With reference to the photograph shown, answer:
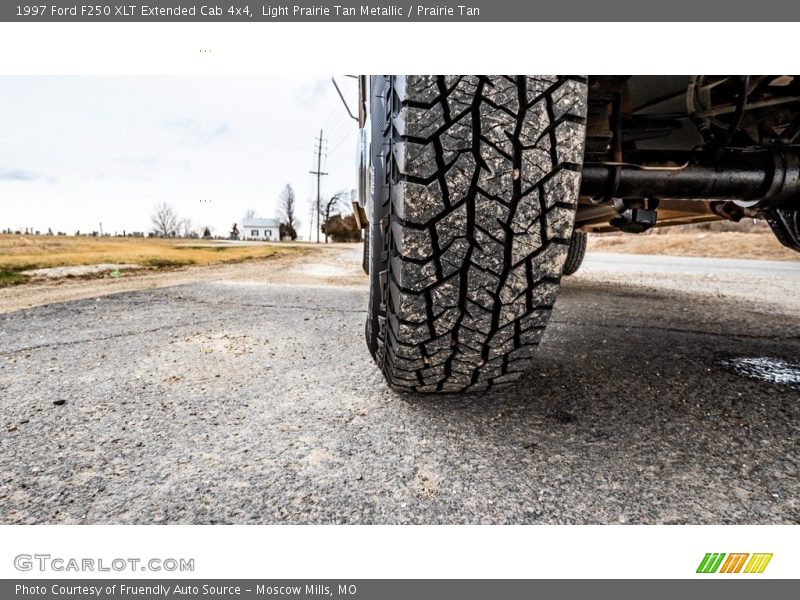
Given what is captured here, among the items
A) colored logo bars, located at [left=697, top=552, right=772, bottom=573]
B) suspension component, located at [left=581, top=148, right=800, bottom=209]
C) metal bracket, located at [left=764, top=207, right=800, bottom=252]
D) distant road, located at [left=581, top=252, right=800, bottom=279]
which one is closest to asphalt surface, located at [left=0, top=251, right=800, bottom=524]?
colored logo bars, located at [left=697, top=552, right=772, bottom=573]

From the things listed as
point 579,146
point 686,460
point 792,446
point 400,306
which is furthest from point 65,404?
point 792,446

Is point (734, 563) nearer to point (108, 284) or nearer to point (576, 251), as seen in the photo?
point (576, 251)

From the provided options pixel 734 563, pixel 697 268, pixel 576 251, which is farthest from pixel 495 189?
pixel 697 268

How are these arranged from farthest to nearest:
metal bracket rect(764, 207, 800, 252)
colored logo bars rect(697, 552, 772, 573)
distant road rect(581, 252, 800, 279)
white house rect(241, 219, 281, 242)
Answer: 1. white house rect(241, 219, 281, 242)
2. distant road rect(581, 252, 800, 279)
3. metal bracket rect(764, 207, 800, 252)
4. colored logo bars rect(697, 552, 772, 573)

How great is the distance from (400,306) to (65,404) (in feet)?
3.14

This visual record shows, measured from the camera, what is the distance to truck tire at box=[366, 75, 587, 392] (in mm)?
784

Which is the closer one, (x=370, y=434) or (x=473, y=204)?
(x=473, y=204)

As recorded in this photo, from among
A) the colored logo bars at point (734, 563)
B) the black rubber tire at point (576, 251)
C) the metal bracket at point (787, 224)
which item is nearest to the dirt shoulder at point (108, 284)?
the black rubber tire at point (576, 251)

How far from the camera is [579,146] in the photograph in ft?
2.69

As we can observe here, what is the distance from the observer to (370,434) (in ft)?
3.24

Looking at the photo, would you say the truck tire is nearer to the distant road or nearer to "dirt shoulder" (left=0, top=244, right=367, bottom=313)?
"dirt shoulder" (left=0, top=244, right=367, bottom=313)

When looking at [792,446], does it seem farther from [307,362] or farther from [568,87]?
[307,362]

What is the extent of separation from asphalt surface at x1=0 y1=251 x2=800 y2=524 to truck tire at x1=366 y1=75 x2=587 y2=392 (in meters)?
0.24

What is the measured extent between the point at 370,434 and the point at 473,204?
56cm
